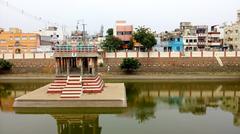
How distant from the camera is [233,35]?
59.4m

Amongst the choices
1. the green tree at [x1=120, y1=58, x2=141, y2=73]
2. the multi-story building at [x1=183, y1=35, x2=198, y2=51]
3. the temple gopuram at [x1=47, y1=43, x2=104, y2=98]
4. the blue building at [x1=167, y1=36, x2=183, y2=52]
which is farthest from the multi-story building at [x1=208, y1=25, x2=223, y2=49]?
the temple gopuram at [x1=47, y1=43, x2=104, y2=98]

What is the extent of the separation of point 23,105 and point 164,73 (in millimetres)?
24202

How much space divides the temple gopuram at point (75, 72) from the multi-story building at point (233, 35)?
40.5 m

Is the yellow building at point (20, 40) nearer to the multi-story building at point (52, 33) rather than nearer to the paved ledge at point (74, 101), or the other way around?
the multi-story building at point (52, 33)

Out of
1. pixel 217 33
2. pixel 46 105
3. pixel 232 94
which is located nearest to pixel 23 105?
pixel 46 105

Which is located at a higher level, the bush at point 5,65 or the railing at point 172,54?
the railing at point 172,54

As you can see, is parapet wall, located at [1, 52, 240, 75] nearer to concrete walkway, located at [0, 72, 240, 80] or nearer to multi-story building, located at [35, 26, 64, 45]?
concrete walkway, located at [0, 72, 240, 80]

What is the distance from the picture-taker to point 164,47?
207 ft

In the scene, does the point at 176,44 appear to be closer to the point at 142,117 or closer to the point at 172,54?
the point at 172,54

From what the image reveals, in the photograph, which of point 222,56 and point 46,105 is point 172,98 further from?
point 222,56

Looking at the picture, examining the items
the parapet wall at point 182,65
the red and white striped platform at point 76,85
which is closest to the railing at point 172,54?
the parapet wall at point 182,65

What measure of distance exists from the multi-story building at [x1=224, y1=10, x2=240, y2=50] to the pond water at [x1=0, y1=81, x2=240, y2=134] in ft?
109

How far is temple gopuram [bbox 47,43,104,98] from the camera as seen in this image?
22.5 m

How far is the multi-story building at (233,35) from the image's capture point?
2266 inches
